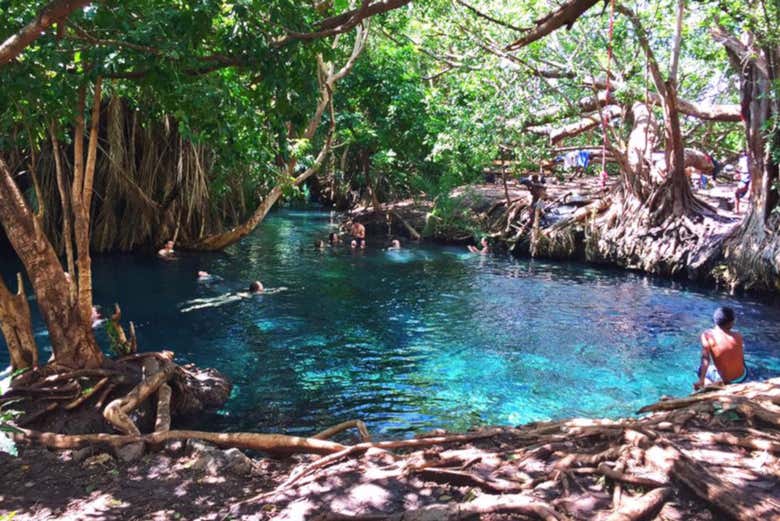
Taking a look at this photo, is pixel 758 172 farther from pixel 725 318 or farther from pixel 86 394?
pixel 86 394

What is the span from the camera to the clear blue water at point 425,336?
8359 millimetres

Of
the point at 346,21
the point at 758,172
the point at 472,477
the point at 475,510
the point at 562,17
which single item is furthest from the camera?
the point at 758,172

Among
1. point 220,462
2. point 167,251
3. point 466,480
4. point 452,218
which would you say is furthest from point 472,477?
point 452,218

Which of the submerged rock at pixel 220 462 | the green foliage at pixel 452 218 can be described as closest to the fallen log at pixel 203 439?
the submerged rock at pixel 220 462

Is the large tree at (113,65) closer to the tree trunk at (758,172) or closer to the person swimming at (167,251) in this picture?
the tree trunk at (758,172)

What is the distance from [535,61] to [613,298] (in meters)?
6.36

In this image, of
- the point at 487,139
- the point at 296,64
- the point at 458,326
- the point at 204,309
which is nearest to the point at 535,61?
the point at 487,139

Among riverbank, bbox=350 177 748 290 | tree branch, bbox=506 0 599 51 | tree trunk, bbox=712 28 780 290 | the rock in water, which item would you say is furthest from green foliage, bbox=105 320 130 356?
riverbank, bbox=350 177 748 290

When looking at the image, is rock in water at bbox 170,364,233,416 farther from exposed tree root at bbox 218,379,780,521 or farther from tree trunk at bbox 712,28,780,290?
tree trunk at bbox 712,28,780,290

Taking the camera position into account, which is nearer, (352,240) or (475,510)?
(475,510)

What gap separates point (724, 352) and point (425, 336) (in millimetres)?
5578

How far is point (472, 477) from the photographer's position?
3920mm

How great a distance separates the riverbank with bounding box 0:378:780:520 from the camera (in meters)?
3.46

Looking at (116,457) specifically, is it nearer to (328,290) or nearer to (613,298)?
(328,290)
